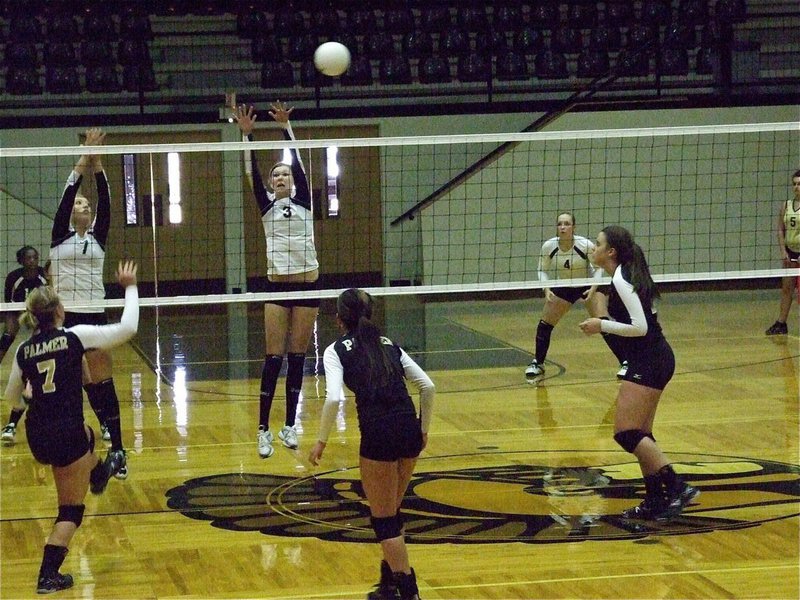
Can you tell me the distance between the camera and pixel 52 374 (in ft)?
18.0

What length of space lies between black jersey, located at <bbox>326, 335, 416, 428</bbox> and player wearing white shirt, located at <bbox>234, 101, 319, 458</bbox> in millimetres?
2652

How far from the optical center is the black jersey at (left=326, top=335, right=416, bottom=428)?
16.9ft

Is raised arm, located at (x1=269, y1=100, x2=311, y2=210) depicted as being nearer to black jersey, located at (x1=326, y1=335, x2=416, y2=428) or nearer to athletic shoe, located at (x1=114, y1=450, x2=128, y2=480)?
athletic shoe, located at (x1=114, y1=450, x2=128, y2=480)

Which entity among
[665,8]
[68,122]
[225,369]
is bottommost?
[225,369]

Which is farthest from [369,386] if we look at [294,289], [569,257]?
[569,257]

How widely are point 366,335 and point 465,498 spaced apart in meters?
2.21

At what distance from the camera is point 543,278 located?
10.4m

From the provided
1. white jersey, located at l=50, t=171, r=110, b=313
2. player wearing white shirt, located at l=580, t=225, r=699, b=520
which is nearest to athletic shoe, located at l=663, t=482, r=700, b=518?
player wearing white shirt, located at l=580, t=225, r=699, b=520

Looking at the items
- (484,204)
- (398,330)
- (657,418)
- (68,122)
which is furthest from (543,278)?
(68,122)

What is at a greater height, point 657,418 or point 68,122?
point 68,122

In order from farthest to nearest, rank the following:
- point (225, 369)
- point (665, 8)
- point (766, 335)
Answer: point (665, 8) → point (766, 335) → point (225, 369)

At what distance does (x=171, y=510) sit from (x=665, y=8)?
14975 mm

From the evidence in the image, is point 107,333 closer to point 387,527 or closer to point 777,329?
point 387,527

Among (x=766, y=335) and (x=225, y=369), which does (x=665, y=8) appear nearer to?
(x=766, y=335)
